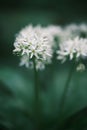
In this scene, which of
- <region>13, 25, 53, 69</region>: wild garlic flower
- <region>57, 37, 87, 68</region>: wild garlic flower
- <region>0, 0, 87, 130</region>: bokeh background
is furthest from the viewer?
<region>0, 0, 87, 130</region>: bokeh background

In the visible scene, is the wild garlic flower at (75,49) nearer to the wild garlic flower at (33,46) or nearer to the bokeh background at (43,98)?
the wild garlic flower at (33,46)

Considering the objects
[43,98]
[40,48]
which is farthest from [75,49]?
[43,98]

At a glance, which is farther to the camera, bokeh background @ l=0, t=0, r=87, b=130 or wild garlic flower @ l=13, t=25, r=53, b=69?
bokeh background @ l=0, t=0, r=87, b=130

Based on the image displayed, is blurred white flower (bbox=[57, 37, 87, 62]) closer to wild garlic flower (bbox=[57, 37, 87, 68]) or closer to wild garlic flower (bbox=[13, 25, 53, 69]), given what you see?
wild garlic flower (bbox=[57, 37, 87, 68])

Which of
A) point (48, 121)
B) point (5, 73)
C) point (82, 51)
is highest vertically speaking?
point (82, 51)

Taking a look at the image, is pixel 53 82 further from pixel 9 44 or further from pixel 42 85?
pixel 9 44

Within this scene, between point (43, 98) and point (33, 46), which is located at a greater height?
point (33, 46)

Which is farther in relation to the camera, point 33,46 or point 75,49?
point 75,49

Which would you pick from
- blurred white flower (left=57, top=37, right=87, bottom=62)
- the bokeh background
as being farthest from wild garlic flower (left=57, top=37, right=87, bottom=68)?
the bokeh background

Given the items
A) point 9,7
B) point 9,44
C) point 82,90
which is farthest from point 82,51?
point 9,7

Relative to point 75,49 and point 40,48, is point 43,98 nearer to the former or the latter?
point 75,49

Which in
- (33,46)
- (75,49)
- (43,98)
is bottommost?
(43,98)
